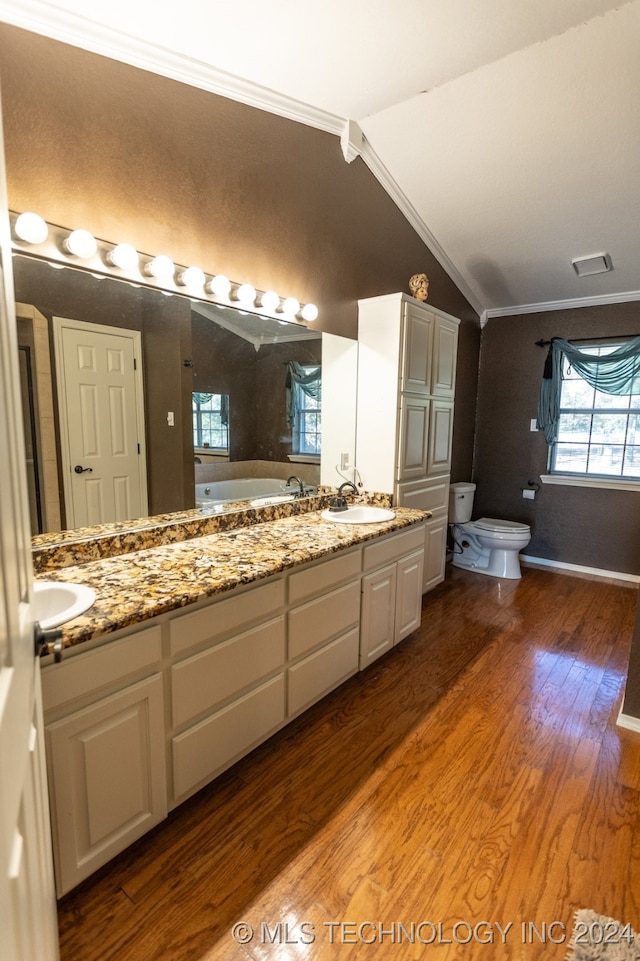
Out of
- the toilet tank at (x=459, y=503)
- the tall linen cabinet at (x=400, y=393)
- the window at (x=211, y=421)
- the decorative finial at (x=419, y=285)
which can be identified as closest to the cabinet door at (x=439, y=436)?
the tall linen cabinet at (x=400, y=393)

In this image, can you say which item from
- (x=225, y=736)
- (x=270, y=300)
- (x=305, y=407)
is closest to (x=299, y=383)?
(x=305, y=407)

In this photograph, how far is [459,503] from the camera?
4.09 meters

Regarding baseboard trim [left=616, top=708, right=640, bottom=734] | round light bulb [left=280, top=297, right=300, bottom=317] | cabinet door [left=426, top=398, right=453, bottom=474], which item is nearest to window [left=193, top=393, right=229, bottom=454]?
round light bulb [left=280, top=297, right=300, bottom=317]

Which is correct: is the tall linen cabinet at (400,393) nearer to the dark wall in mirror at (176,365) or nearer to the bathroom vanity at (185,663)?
the dark wall in mirror at (176,365)

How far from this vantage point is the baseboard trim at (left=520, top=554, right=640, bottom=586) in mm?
3877

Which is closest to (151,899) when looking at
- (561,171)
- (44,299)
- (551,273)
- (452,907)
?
(452,907)

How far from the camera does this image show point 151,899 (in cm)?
130

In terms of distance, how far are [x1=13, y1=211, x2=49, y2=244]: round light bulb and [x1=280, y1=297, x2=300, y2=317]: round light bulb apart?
45.4 inches

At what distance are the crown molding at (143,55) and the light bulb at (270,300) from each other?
80 cm

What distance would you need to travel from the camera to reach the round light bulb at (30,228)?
4.54 feet

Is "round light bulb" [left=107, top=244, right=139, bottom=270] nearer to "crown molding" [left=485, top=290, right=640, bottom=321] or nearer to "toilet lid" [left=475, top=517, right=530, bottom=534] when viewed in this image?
"toilet lid" [left=475, top=517, right=530, bottom=534]

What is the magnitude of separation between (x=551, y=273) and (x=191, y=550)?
11.7 feet

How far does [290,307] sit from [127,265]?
35.9 inches

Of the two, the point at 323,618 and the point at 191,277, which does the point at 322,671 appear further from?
the point at 191,277
